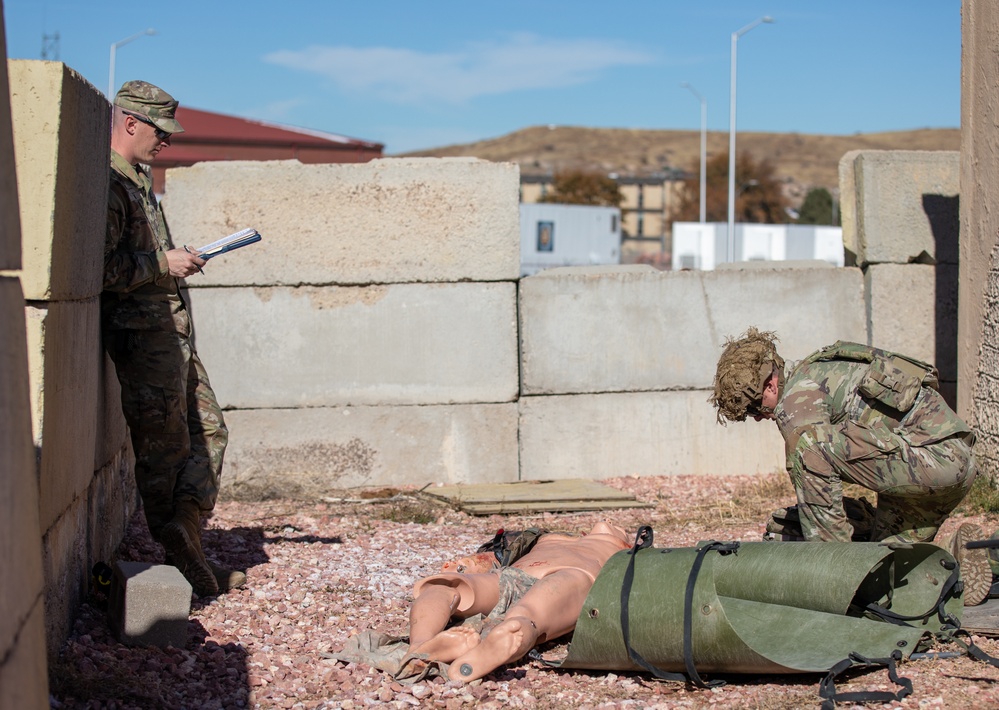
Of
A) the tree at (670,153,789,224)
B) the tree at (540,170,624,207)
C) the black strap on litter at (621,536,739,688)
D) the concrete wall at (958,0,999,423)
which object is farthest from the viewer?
the tree at (670,153,789,224)

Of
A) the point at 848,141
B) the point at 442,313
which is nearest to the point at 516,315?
the point at 442,313

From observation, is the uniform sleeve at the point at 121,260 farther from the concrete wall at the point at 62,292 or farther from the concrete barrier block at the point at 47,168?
the concrete barrier block at the point at 47,168

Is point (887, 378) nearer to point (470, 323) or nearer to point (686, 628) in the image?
point (686, 628)

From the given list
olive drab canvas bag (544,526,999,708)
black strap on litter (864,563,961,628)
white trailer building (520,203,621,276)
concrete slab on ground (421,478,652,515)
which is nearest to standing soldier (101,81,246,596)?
olive drab canvas bag (544,526,999,708)

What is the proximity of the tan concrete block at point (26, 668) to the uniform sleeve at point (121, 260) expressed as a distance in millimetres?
2361

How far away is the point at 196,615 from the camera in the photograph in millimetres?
4305

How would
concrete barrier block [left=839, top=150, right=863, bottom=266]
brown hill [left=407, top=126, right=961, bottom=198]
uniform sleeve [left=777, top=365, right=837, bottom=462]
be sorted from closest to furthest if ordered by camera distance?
uniform sleeve [left=777, top=365, right=837, bottom=462], concrete barrier block [left=839, top=150, right=863, bottom=266], brown hill [left=407, top=126, right=961, bottom=198]

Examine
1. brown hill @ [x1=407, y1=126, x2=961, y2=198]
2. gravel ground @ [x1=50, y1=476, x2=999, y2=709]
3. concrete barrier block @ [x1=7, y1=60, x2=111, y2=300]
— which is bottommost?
gravel ground @ [x1=50, y1=476, x2=999, y2=709]

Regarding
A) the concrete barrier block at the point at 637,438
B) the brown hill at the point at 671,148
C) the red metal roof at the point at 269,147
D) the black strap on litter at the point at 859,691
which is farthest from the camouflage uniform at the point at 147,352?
the brown hill at the point at 671,148

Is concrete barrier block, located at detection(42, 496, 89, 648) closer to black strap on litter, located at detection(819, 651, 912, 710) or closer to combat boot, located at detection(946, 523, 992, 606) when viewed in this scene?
black strap on litter, located at detection(819, 651, 912, 710)

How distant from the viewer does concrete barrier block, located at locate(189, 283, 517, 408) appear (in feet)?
23.5

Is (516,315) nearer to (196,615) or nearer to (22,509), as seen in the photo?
(196,615)

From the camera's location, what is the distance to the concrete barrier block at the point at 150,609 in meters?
3.78

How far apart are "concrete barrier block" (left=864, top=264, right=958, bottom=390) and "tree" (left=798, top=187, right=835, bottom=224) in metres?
62.2
